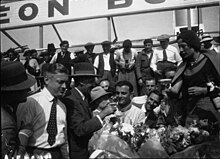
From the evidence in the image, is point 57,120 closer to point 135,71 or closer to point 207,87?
point 207,87

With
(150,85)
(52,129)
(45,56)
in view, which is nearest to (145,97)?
(150,85)

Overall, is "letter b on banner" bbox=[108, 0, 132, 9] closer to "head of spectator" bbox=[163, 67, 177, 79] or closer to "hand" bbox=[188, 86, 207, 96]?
"head of spectator" bbox=[163, 67, 177, 79]

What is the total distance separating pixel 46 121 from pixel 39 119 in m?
0.07

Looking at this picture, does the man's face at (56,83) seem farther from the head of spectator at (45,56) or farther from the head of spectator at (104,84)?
the head of spectator at (45,56)

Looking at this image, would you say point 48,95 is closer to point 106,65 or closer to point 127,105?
point 127,105

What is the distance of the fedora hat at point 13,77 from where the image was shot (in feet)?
8.63

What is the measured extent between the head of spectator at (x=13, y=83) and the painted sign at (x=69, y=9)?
6.75 m

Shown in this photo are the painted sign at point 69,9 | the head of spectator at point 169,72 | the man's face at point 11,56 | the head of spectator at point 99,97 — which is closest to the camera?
the head of spectator at point 99,97

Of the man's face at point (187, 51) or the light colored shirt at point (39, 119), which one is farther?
the man's face at point (187, 51)

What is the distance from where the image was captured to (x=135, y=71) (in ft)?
25.4

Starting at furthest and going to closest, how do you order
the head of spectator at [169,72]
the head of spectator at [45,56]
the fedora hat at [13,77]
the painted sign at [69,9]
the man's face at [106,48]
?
the painted sign at [69,9] < the head of spectator at [45,56] < the man's face at [106,48] < the head of spectator at [169,72] < the fedora hat at [13,77]

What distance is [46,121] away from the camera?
3537 mm

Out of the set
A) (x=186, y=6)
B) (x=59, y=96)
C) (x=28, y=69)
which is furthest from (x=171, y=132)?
(x=186, y=6)

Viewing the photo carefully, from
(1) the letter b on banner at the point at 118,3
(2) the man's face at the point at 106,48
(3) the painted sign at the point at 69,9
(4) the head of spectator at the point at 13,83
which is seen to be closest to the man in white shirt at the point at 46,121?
(4) the head of spectator at the point at 13,83
